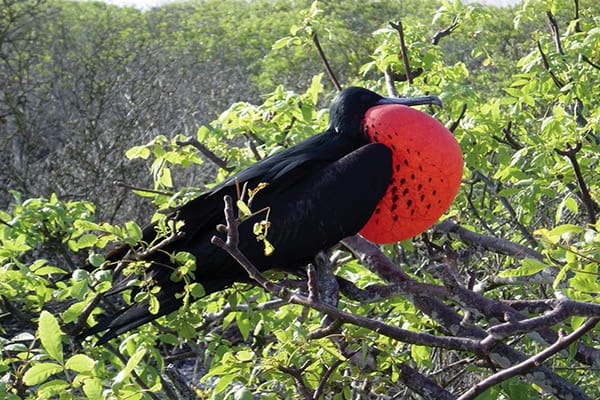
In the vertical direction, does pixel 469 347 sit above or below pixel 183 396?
above

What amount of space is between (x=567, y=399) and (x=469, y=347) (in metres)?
0.54

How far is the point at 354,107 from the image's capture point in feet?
9.04

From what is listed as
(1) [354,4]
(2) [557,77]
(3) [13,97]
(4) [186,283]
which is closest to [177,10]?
(1) [354,4]

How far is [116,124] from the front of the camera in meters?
7.48

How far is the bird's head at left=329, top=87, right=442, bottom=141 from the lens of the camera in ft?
8.98

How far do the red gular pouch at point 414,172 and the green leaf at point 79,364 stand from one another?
1093 millimetres

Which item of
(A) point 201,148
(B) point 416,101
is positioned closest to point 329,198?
(B) point 416,101

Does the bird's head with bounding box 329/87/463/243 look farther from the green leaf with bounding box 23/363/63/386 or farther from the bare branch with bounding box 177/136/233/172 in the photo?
the green leaf with bounding box 23/363/63/386

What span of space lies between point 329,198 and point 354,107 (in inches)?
12.2

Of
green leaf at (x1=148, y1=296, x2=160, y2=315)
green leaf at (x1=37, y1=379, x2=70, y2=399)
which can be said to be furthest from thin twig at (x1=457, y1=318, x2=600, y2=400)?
green leaf at (x1=148, y1=296, x2=160, y2=315)

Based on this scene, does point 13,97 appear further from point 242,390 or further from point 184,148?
point 242,390

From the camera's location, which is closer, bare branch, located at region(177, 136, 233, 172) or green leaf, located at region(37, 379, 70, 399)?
green leaf, located at region(37, 379, 70, 399)

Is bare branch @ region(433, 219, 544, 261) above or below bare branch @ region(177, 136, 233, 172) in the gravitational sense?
below

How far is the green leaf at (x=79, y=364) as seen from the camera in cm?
159
